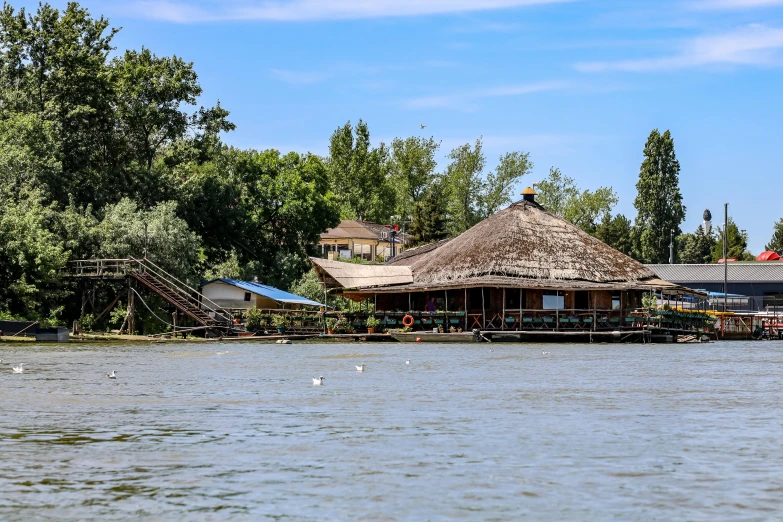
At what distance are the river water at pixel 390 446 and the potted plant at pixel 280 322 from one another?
27322mm

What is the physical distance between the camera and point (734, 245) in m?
133

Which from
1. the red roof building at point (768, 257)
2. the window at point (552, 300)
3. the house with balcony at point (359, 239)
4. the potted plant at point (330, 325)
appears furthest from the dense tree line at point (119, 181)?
the red roof building at point (768, 257)

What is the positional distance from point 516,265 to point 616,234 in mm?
71916

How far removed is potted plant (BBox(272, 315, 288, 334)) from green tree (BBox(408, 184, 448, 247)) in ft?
156

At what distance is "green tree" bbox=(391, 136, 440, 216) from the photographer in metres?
116

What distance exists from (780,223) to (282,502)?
141m

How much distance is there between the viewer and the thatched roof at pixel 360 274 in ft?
198

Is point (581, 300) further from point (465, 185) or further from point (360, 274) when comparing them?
point (465, 185)

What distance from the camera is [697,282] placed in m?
97.1

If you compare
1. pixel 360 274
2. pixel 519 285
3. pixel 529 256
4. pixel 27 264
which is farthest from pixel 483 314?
pixel 27 264

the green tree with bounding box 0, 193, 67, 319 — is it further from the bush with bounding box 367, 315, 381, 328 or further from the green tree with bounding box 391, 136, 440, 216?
the green tree with bounding box 391, 136, 440, 216

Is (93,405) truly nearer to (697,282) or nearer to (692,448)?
(692,448)

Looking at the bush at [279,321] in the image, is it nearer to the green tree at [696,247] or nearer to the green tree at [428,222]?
the green tree at [428,222]

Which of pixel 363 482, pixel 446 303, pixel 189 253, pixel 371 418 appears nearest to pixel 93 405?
pixel 371 418
